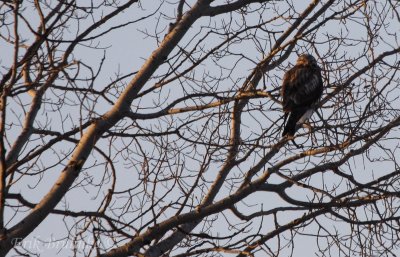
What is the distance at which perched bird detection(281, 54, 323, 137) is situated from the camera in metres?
8.15

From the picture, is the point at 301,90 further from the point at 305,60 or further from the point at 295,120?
the point at 295,120

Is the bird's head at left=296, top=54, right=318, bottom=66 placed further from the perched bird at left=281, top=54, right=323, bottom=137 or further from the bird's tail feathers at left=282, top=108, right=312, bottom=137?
the bird's tail feathers at left=282, top=108, right=312, bottom=137

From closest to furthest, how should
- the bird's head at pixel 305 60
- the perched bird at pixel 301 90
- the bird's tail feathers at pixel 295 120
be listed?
the bird's tail feathers at pixel 295 120, the perched bird at pixel 301 90, the bird's head at pixel 305 60

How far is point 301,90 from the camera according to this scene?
8.92 meters

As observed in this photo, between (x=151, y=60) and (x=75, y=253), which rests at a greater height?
(x=151, y=60)

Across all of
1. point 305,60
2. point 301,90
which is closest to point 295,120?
point 305,60

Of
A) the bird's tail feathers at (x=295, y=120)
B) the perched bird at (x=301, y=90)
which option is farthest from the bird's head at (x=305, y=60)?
the bird's tail feathers at (x=295, y=120)

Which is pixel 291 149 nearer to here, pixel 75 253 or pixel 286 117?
pixel 286 117

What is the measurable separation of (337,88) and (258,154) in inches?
36.1

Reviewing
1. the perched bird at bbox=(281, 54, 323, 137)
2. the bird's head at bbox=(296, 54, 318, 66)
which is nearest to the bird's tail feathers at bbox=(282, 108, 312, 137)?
the perched bird at bbox=(281, 54, 323, 137)

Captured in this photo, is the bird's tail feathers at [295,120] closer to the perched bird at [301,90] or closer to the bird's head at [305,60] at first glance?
the perched bird at [301,90]

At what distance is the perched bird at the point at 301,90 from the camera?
8148mm

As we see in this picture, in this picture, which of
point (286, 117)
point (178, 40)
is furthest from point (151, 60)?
point (286, 117)

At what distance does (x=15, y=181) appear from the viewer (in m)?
5.30
